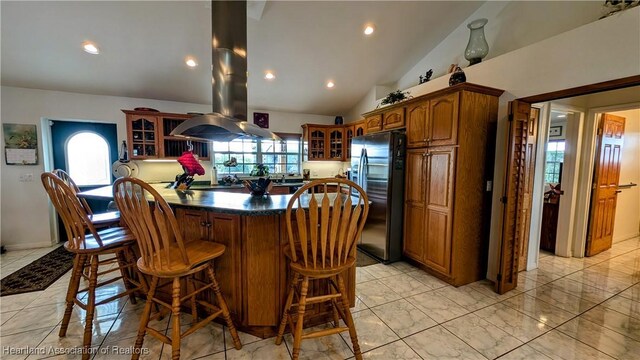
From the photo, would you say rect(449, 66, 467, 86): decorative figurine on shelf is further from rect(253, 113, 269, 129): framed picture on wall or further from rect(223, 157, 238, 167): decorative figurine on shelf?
rect(223, 157, 238, 167): decorative figurine on shelf

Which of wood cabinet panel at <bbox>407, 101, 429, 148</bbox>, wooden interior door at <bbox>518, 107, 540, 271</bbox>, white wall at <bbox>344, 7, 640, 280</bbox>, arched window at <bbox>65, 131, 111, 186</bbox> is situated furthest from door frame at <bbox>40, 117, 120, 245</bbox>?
wooden interior door at <bbox>518, 107, 540, 271</bbox>

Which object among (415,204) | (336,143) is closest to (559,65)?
(415,204)

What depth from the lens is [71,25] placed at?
2723mm

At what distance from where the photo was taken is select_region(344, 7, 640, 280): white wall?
1832 millimetres

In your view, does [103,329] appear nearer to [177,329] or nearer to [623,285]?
[177,329]

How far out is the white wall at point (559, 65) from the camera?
1832 millimetres

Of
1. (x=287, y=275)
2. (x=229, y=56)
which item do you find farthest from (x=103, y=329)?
(x=229, y=56)

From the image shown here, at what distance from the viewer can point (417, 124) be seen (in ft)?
9.69

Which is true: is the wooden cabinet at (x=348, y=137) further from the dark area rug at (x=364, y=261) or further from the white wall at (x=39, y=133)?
the white wall at (x=39, y=133)

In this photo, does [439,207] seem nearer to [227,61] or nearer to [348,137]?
[227,61]

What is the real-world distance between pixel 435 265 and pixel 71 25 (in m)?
4.84

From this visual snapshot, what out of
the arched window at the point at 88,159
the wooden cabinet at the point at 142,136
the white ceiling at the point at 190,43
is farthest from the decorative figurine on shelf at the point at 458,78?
the arched window at the point at 88,159

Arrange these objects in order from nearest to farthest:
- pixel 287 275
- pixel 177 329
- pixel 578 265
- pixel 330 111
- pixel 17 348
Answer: pixel 177 329, pixel 17 348, pixel 287 275, pixel 578 265, pixel 330 111

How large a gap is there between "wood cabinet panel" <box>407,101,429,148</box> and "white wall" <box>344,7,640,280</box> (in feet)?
2.38
